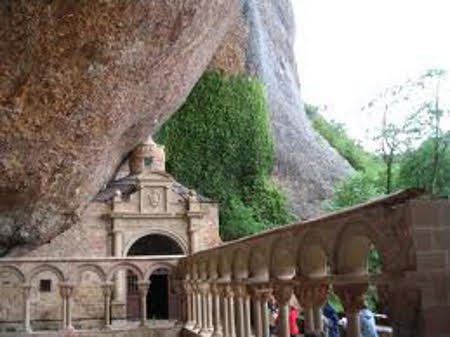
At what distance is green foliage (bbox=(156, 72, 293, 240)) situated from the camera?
24594 mm

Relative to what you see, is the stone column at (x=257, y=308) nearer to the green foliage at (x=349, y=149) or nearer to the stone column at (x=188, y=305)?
the stone column at (x=188, y=305)

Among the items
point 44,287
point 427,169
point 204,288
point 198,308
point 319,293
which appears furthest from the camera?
point 427,169

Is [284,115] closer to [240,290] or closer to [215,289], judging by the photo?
[215,289]

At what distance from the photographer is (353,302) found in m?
5.79

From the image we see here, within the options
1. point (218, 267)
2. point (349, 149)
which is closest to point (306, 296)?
point (218, 267)

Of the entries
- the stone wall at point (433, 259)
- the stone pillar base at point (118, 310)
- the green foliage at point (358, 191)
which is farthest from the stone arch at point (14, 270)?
the stone wall at point (433, 259)

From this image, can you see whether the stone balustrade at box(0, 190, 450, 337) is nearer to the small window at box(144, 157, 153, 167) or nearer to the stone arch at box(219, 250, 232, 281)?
the stone arch at box(219, 250, 232, 281)

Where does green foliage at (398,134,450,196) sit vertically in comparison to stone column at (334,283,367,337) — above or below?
above

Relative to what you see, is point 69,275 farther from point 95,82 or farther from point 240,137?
point 240,137

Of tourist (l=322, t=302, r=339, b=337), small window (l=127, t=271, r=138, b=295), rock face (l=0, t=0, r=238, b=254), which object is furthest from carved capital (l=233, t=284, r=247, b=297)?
small window (l=127, t=271, r=138, b=295)

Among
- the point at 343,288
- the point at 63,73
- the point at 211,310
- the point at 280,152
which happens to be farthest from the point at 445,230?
the point at 280,152

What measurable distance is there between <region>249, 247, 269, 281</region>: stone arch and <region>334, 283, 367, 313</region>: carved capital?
269 cm

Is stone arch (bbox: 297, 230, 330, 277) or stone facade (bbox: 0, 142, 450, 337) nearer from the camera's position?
stone facade (bbox: 0, 142, 450, 337)

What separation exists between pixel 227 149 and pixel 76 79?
53.3ft
